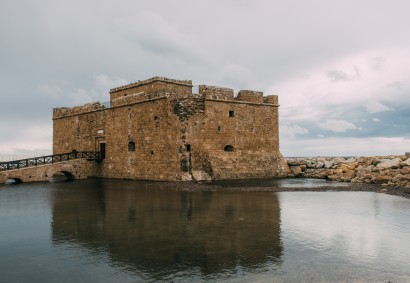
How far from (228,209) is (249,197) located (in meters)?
2.76

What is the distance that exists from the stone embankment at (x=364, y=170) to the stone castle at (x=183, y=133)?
1.59m

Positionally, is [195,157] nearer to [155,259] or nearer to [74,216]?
[74,216]

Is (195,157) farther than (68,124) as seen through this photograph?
No

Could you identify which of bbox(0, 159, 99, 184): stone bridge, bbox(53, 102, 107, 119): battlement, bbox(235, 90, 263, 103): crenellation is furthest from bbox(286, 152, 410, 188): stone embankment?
bbox(53, 102, 107, 119): battlement

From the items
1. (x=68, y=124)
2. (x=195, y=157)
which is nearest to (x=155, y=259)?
(x=195, y=157)

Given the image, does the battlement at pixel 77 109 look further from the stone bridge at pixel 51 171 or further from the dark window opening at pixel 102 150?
the stone bridge at pixel 51 171

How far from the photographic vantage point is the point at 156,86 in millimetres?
23594

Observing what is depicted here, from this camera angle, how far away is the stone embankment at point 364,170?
18.2m

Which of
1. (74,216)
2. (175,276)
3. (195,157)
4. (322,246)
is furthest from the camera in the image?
(195,157)

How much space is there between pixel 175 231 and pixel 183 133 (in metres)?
13.0

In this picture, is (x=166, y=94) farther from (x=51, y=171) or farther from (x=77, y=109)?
(x=77, y=109)

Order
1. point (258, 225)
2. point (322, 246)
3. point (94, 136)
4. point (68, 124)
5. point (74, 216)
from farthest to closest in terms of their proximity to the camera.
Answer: point (68, 124), point (94, 136), point (74, 216), point (258, 225), point (322, 246)

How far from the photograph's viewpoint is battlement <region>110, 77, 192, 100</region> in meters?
23.6

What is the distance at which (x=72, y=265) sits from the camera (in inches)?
225
